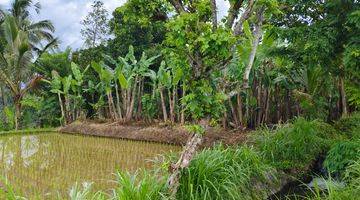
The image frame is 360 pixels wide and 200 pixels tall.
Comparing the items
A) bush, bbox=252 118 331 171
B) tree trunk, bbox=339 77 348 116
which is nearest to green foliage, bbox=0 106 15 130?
bush, bbox=252 118 331 171

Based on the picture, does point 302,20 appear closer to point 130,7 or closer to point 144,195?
point 130,7

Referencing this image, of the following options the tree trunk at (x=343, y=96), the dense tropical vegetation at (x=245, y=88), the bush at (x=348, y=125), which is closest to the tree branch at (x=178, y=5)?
the dense tropical vegetation at (x=245, y=88)

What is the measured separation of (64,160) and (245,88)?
5.47 metres

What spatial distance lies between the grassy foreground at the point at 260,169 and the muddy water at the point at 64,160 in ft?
2.44

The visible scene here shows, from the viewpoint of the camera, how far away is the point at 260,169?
612cm

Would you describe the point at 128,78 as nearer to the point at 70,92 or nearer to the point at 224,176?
the point at 70,92

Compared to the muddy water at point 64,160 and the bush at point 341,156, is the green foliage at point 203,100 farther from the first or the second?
the bush at point 341,156

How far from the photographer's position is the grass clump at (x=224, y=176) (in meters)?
4.87

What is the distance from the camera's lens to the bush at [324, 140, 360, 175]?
624cm

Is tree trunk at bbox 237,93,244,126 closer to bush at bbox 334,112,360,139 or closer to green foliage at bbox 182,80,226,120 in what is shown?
bush at bbox 334,112,360,139

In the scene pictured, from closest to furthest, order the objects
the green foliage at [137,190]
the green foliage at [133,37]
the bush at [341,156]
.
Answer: the green foliage at [137,190] → the bush at [341,156] → the green foliage at [133,37]

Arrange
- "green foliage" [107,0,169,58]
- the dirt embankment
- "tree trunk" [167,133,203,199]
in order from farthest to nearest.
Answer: "green foliage" [107,0,169,58] → the dirt embankment → "tree trunk" [167,133,203,199]

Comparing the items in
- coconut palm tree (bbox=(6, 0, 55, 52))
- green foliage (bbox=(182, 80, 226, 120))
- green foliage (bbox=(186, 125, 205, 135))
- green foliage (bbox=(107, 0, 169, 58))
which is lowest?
green foliage (bbox=(186, 125, 205, 135))

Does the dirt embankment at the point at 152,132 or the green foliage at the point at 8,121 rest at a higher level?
the green foliage at the point at 8,121
